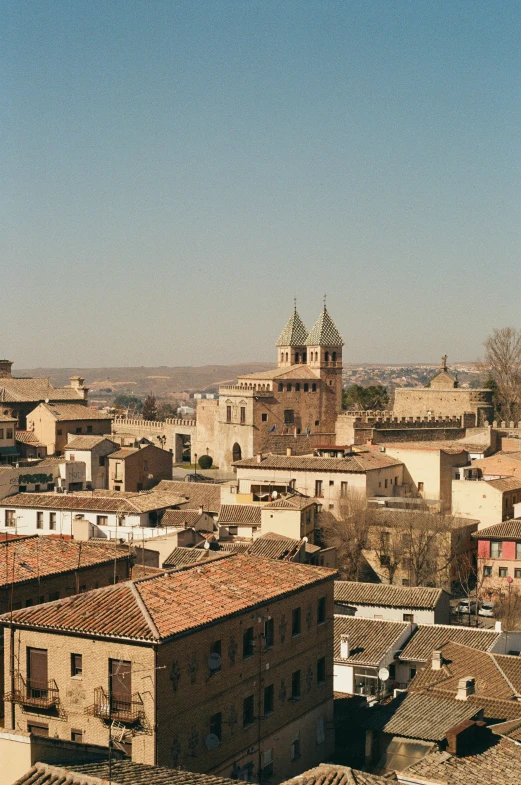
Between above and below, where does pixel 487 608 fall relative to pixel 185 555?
below

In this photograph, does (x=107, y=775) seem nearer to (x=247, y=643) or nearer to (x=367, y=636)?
(x=247, y=643)

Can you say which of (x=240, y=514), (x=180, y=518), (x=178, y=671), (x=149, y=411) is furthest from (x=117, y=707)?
(x=149, y=411)

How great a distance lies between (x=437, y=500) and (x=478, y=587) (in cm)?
742

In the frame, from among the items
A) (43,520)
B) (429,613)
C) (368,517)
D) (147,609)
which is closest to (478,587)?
(368,517)

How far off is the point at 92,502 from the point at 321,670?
1664 cm

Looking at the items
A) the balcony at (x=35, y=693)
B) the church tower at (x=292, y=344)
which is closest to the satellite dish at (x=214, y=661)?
the balcony at (x=35, y=693)

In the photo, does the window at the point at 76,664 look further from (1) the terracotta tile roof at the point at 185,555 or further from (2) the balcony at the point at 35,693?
(1) the terracotta tile roof at the point at 185,555

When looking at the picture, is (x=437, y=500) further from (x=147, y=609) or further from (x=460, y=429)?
(x=147, y=609)

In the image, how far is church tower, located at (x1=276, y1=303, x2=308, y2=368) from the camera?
5816cm

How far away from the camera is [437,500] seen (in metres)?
41.0

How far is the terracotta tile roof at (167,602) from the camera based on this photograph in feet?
51.9

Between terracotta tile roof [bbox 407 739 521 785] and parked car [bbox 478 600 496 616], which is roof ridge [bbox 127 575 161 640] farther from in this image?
parked car [bbox 478 600 496 616]

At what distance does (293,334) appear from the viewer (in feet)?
191

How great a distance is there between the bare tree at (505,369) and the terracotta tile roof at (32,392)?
20.3 m
